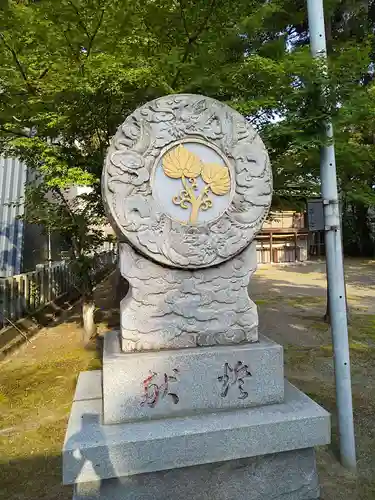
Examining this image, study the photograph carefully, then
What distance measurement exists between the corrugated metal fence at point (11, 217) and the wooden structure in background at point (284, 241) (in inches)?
644

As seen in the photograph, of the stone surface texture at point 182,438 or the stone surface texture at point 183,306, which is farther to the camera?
the stone surface texture at point 183,306

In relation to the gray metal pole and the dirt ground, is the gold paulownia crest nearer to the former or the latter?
the gray metal pole

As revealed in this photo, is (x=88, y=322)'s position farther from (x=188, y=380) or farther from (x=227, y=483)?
(x=227, y=483)

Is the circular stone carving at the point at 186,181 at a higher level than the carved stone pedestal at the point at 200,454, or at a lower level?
higher

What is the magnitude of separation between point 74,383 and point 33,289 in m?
3.51

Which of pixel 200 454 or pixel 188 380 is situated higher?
pixel 188 380

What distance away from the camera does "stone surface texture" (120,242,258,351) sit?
2.65 meters

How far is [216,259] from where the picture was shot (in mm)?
2748

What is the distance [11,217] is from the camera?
9.45 meters

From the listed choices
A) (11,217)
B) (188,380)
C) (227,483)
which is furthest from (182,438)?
(11,217)

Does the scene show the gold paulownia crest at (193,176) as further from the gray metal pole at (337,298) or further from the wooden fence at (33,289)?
the wooden fence at (33,289)

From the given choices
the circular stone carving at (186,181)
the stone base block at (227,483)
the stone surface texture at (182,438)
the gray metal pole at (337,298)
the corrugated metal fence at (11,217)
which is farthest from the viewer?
the corrugated metal fence at (11,217)

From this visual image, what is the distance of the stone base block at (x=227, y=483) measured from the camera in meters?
2.37

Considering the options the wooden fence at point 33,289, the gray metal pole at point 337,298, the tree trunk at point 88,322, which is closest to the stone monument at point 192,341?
the gray metal pole at point 337,298
